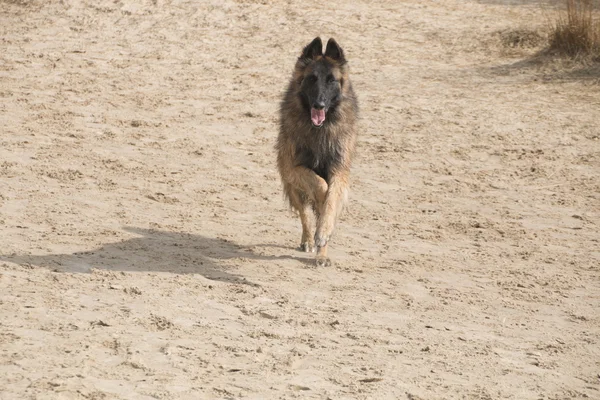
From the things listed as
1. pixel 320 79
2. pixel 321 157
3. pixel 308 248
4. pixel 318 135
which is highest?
pixel 320 79

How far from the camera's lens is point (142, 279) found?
7.29 metres

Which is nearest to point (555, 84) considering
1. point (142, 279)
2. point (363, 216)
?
point (363, 216)

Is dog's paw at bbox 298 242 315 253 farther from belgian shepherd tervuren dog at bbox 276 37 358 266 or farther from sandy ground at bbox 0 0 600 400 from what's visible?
sandy ground at bbox 0 0 600 400

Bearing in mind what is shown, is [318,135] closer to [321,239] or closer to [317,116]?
[317,116]

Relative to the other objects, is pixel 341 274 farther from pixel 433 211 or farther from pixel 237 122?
pixel 237 122

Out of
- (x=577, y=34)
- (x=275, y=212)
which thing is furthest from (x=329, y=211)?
(x=577, y=34)

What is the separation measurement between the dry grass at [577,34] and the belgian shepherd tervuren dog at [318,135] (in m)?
6.09

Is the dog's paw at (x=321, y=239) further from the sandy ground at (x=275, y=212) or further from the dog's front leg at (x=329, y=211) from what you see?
the sandy ground at (x=275, y=212)

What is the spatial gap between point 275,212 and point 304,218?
90 centimetres

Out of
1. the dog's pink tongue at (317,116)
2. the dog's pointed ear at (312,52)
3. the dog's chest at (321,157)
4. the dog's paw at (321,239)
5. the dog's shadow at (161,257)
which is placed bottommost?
the dog's shadow at (161,257)

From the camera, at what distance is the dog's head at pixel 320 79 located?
8289 millimetres

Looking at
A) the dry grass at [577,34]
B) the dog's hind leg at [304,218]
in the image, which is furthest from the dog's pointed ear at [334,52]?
the dry grass at [577,34]

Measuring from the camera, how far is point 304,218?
8.71 meters

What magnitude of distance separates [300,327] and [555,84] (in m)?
7.73
